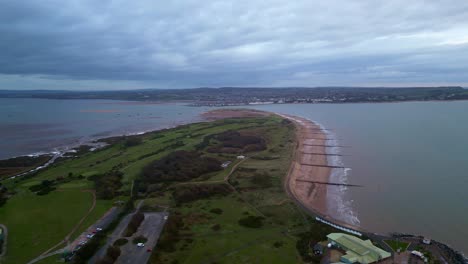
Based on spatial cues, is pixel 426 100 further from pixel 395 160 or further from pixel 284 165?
pixel 284 165

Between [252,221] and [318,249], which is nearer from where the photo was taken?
[318,249]

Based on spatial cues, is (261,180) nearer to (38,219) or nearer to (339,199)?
(339,199)

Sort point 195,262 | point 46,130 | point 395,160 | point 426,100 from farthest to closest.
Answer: point 426,100 < point 46,130 < point 395,160 < point 195,262

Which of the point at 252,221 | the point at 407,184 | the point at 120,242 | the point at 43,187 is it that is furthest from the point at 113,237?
the point at 407,184

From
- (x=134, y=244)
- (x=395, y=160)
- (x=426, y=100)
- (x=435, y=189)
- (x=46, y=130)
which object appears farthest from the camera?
(x=426, y=100)

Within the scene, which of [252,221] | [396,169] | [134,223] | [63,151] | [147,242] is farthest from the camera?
[63,151]

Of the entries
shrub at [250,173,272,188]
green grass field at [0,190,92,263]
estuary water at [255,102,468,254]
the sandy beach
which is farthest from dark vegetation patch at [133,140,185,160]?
estuary water at [255,102,468,254]

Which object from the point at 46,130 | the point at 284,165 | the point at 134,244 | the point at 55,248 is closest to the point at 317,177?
the point at 284,165
